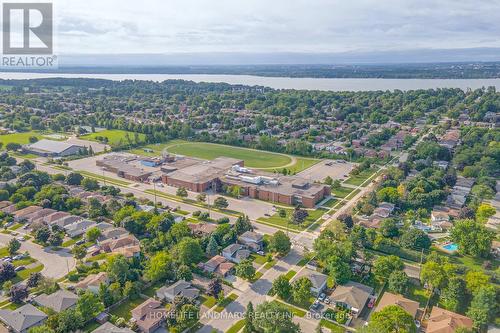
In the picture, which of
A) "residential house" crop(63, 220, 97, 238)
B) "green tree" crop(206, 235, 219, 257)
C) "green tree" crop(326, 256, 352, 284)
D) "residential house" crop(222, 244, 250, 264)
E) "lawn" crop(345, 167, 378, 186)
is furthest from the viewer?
"lawn" crop(345, 167, 378, 186)

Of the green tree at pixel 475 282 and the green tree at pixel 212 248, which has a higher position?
the green tree at pixel 475 282

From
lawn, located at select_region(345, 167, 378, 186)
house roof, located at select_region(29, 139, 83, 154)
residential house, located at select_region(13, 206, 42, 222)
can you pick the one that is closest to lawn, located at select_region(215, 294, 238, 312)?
residential house, located at select_region(13, 206, 42, 222)

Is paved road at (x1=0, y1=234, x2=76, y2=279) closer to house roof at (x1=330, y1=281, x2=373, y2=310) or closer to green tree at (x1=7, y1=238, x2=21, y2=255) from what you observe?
green tree at (x1=7, y1=238, x2=21, y2=255)

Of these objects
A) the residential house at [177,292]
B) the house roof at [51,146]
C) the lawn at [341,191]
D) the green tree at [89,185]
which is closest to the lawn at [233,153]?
the lawn at [341,191]

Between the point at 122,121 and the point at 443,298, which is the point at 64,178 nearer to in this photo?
the point at 122,121

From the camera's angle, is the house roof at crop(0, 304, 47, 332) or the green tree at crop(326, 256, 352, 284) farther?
the green tree at crop(326, 256, 352, 284)

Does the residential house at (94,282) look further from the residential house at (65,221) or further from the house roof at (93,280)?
the residential house at (65,221)
